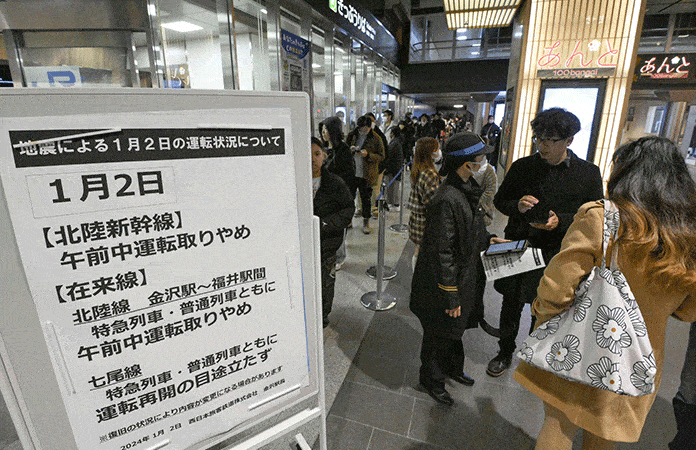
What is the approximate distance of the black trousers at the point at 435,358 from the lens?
232 cm

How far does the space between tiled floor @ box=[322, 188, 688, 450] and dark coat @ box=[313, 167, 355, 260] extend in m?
0.87

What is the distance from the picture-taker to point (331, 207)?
112 inches

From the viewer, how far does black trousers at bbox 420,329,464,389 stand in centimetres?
232

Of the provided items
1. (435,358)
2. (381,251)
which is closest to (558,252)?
(435,358)

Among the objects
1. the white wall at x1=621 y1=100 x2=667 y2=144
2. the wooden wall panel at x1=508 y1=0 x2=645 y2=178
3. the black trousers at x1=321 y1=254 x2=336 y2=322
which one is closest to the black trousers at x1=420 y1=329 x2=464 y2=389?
the black trousers at x1=321 y1=254 x2=336 y2=322

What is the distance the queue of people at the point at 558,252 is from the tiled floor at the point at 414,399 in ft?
0.45

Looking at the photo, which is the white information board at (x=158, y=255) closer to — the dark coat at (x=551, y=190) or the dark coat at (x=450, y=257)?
the dark coat at (x=450, y=257)

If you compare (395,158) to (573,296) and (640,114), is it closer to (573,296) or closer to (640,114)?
(573,296)

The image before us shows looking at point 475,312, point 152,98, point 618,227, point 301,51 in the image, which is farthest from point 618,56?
point 152,98

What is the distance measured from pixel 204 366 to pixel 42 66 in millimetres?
4165

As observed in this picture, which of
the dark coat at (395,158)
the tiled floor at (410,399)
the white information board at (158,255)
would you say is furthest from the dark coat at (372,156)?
the white information board at (158,255)

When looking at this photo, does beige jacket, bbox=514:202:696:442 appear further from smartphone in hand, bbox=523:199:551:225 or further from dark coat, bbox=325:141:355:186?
dark coat, bbox=325:141:355:186

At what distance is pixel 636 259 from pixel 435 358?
1366 millimetres

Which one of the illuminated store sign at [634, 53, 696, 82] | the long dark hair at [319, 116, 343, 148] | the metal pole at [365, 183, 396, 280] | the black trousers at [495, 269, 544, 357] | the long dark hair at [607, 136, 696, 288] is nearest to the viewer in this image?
the long dark hair at [607, 136, 696, 288]
